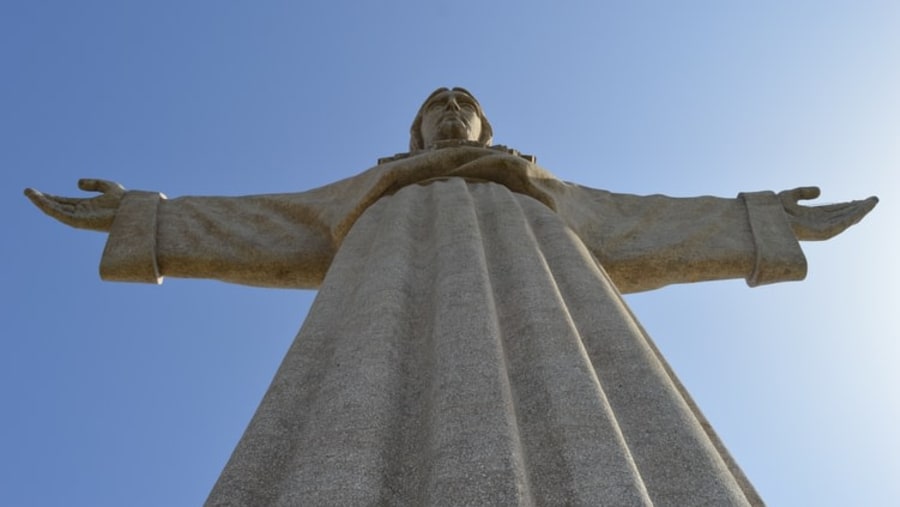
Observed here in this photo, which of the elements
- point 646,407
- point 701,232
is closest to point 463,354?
point 646,407

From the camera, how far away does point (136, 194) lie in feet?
23.0

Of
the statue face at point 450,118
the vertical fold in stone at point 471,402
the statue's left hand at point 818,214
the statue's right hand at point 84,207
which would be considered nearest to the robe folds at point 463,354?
the vertical fold in stone at point 471,402

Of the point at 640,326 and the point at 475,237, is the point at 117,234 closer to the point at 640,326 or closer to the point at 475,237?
the point at 475,237

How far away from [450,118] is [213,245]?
2863 mm

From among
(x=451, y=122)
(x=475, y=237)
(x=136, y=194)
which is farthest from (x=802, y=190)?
(x=136, y=194)

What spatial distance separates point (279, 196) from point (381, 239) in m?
2.52

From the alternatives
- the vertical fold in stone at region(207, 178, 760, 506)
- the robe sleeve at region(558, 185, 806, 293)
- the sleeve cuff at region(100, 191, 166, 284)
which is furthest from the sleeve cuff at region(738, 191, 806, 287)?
the sleeve cuff at region(100, 191, 166, 284)

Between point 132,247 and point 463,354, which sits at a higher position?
point 132,247

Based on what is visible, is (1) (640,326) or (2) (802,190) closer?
(1) (640,326)

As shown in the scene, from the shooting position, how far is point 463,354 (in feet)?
11.0

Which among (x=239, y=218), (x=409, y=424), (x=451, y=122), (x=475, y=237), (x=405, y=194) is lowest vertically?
(x=409, y=424)

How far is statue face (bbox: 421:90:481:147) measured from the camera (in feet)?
27.5

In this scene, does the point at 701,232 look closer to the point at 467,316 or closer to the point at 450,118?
the point at 450,118

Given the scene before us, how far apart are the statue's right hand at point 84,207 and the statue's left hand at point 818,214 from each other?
17.6 ft
